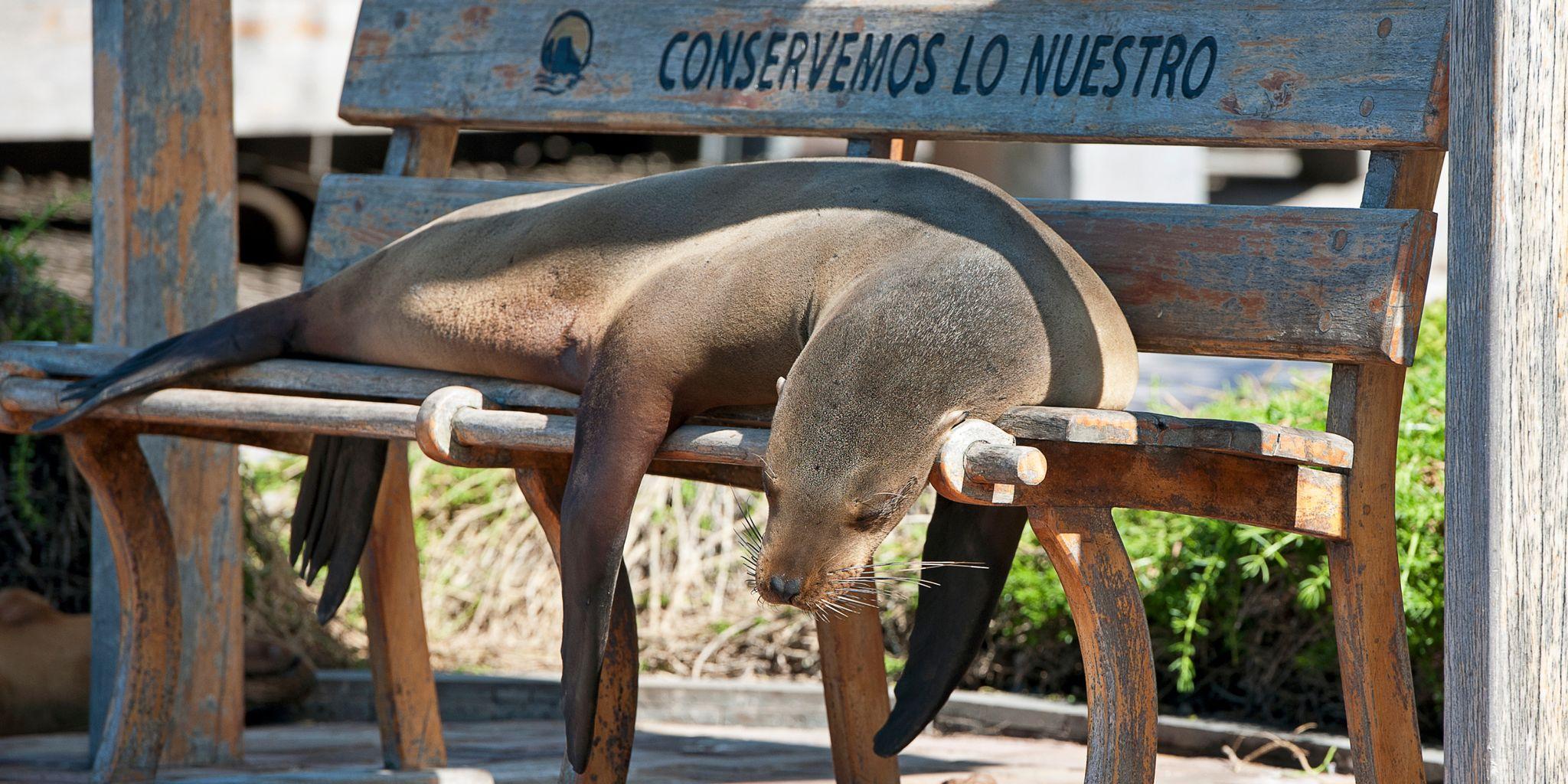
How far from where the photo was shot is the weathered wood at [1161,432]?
2428 mm

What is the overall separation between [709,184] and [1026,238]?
2.51ft

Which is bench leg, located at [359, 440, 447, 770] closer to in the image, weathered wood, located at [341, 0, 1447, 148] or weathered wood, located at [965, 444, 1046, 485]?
weathered wood, located at [341, 0, 1447, 148]

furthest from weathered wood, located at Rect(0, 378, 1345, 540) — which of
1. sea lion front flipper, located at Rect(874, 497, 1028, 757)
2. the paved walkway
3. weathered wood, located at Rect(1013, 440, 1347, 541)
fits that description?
the paved walkway

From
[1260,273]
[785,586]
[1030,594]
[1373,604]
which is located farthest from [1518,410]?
[1030,594]

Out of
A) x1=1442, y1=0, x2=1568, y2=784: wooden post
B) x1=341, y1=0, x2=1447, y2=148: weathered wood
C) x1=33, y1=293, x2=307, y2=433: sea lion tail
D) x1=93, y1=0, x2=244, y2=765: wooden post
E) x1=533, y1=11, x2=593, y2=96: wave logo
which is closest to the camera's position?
x1=1442, y1=0, x2=1568, y2=784: wooden post

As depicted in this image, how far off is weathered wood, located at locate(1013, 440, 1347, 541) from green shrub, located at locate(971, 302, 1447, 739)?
1.33 metres

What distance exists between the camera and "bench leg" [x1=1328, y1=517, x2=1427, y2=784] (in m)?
2.94

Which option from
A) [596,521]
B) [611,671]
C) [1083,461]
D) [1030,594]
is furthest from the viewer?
[1030,594]

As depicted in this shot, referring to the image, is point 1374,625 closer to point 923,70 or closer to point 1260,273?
point 1260,273

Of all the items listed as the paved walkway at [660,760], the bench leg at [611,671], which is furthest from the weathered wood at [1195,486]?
the paved walkway at [660,760]

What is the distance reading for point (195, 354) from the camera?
11.6 feet

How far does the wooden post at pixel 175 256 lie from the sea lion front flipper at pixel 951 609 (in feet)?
6.34

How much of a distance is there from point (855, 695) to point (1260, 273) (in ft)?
3.86

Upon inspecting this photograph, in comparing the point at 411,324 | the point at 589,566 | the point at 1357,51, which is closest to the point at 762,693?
the point at 411,324
